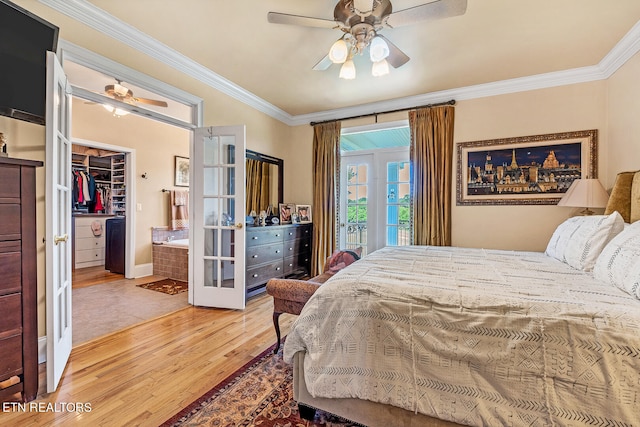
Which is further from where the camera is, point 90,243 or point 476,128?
point 90,243

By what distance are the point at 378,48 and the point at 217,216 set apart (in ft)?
7.87

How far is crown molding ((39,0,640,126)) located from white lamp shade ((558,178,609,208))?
119 cm

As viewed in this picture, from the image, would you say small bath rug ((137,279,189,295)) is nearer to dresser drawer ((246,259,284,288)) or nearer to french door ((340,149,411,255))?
dresser drawer ((246,259,284,288))

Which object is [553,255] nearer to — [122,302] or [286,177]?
[286,177]

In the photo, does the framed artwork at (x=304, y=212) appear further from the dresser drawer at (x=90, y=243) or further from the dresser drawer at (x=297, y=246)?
the dresser drawer at (x=90, y=243)

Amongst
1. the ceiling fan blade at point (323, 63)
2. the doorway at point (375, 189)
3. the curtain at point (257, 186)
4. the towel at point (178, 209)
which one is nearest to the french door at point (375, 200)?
the doorway at point (375, 189)

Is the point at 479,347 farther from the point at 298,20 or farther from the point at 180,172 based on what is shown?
the point at 180,172

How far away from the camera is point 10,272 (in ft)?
5.12

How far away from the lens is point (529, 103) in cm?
335

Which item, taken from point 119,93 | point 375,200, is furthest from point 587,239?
point 119,93

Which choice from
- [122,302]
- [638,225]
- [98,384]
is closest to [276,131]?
[122,302]

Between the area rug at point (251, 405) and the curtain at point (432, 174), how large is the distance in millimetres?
2550

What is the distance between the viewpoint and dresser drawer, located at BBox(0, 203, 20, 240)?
1.52 metres

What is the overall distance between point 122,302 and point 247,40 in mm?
3252
